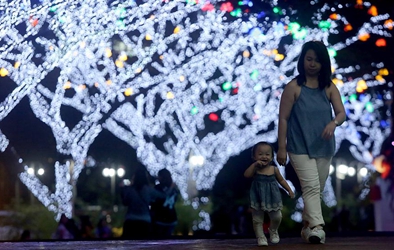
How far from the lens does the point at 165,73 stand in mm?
22484

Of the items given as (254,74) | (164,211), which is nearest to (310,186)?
(164,211)

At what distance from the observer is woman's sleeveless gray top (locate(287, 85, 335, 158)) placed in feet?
29.1

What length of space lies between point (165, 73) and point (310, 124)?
1367 cm

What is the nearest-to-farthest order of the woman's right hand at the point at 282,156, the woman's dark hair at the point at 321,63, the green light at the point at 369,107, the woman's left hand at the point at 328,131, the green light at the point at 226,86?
the woman's left hand at the point at 328,131 < the woman's right hand at the point at 282,156 < the woman's dark hair at the point at 321,63 < the green light at the point at 226,86 < the green light at the point at 369,107

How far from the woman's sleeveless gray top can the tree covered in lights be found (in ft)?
30.8

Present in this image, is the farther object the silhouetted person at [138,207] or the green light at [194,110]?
the green light at [194,110]

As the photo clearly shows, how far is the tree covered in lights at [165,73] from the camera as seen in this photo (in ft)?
67.0

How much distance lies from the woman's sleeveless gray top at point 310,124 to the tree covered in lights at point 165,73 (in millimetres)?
9384

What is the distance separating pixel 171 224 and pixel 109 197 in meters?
10.7

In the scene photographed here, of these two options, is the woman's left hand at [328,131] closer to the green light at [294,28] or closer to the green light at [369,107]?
the green light at [294,28]

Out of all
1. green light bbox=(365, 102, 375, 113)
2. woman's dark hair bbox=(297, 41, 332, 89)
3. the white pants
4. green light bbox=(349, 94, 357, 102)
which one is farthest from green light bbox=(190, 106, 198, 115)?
the white pants

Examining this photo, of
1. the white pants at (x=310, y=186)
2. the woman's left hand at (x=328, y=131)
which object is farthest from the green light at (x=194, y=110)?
the woman's left hand at (x=328, y=131)

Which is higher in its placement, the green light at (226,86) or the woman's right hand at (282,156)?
the woman's right hand at (282,156)

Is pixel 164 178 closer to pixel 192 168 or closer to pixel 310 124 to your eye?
pixel 310 124
